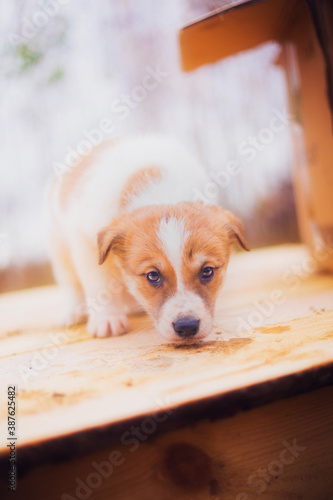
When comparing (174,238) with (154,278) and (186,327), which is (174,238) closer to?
(154,278)

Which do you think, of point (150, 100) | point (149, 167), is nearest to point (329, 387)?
point (149, 167)

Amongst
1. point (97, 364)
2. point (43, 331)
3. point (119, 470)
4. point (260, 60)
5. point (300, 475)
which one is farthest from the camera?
point (260, 60)

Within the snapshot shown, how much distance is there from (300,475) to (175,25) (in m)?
1.73

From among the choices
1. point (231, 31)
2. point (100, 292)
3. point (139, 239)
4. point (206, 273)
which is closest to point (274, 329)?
point (206, 273)

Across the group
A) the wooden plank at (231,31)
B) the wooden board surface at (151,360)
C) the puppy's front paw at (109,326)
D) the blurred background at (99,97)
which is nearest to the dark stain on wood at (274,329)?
the wooden board surface at (151,360)

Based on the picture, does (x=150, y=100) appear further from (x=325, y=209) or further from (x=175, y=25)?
(x=325, y=209)

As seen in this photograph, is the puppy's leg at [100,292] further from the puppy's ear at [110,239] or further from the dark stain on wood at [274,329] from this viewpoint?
the dark stain on wood at [274,329]

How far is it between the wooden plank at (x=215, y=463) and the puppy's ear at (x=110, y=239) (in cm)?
68

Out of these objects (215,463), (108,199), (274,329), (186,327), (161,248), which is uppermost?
(108,199)

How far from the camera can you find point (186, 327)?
1.20 metres

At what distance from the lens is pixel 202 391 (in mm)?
919

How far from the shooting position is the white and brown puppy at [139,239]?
131cm

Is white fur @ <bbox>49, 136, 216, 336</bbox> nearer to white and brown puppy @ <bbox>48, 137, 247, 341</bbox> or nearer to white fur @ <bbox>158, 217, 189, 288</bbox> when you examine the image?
white and brown puppy @ <bbox>48, 137, 247, 341</bbox>

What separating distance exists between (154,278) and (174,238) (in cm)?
17
